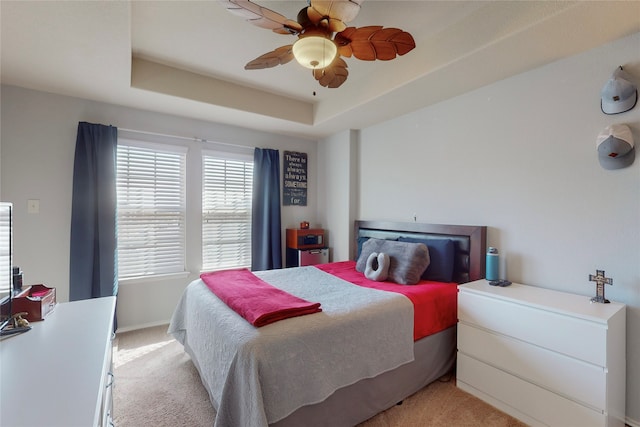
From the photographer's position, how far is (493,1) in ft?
5.99

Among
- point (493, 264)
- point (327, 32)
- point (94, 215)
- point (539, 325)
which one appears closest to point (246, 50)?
point (327, 32)

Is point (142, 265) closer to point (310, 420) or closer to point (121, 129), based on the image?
point (121, 129)

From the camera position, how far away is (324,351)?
1584 millimetres

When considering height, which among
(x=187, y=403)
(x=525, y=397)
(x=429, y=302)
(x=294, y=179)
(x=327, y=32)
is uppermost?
(x=327, y=32)

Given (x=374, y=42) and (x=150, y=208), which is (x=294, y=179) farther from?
(x=374, y=42)

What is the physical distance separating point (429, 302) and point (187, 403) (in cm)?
186

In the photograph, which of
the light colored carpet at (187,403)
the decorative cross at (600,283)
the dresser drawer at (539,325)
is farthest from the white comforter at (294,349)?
the decorative cross at (600,283)

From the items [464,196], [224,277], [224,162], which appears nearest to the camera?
[224,277]

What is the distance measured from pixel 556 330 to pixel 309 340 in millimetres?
1457

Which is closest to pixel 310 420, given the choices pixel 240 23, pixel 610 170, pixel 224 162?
pixel 610 170

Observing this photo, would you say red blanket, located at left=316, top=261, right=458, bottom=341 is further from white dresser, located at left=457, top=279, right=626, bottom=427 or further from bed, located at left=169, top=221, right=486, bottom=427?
white dresser, located at left=457, top=279, right=626, bottom=427

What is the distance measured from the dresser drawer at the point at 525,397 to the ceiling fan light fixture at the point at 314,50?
2.25m

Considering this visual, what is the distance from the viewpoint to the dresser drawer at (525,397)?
1584mm

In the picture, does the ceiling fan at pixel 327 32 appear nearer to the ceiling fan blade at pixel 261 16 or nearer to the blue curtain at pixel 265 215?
the ceiling fan blade at pixel 261 16
